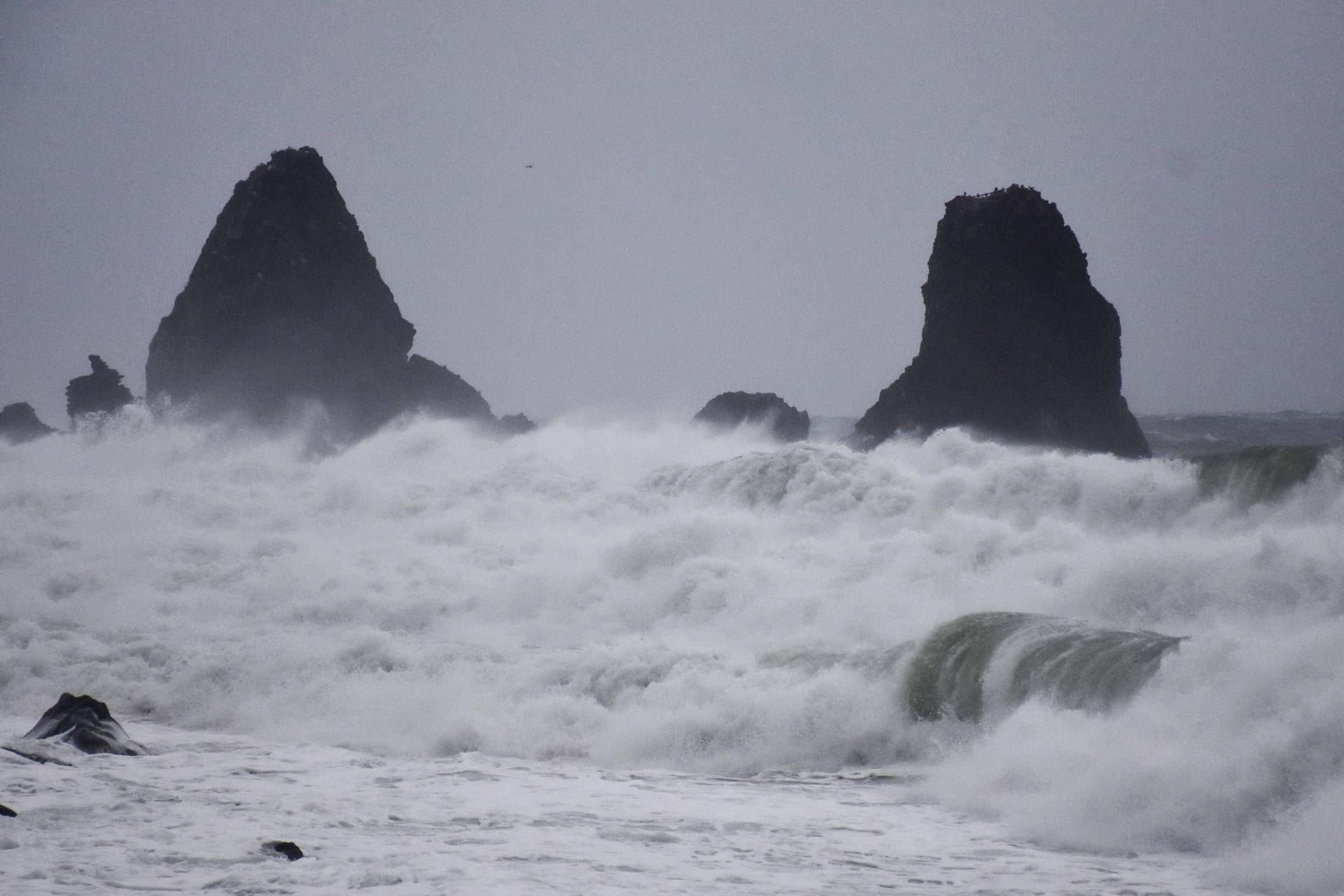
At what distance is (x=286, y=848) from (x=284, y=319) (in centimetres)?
4931

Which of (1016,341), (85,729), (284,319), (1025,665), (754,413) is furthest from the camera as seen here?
(284,319)

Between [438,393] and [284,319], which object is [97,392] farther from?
[438,393]

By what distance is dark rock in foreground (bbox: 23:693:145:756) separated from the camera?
8008 millimetres

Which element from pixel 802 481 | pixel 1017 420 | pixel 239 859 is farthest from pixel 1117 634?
pixel 1017 420

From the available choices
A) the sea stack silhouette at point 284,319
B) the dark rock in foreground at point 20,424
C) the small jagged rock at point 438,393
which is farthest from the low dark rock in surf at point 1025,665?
the dark rock in foreground at point 20,424

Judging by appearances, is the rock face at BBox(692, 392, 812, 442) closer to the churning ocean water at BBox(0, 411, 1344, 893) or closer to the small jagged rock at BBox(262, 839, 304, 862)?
the churning ocean water at BBox(0, 411, 1344, 893)

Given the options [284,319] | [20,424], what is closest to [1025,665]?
[284,319]

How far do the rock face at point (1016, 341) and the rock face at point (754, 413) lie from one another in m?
7.40

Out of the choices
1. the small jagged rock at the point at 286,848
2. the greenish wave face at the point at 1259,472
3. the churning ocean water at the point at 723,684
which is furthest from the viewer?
the greenish wave face at the point at 1259,472

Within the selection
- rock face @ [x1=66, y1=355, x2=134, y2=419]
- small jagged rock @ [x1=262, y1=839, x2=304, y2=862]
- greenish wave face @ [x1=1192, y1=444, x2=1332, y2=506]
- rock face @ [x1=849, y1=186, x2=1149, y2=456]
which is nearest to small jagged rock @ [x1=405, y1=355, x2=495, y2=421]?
rock face @ [x1=66, y1=355, x2=134, y2=419]

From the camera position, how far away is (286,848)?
5387 millimetres

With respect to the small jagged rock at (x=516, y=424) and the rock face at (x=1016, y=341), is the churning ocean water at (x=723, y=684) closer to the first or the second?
the rock face at (x=1016, y=341)

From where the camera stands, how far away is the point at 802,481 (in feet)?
74.7

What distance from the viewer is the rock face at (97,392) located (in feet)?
166
